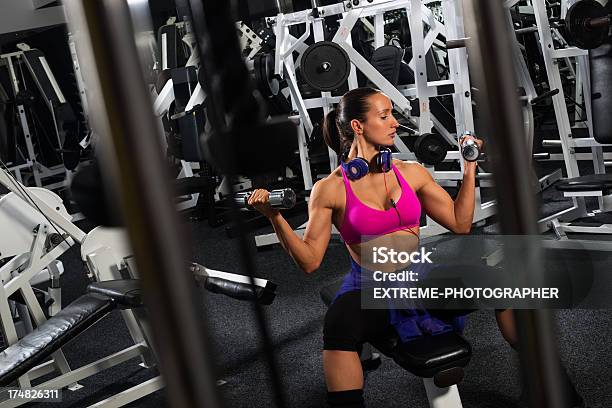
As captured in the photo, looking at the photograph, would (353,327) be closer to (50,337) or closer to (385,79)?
(50,337)

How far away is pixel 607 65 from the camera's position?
3.89 meters

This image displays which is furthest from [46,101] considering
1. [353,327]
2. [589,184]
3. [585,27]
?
[353,327]

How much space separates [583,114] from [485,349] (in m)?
4.59

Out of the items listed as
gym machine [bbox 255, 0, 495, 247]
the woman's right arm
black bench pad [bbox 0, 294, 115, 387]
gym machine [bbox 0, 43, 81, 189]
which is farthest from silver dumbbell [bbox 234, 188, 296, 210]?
gym machine [bbox 0, 43, 81, 189]

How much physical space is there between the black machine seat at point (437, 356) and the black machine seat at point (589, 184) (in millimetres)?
1860

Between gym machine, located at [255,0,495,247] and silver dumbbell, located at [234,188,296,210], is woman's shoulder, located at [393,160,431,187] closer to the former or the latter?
silver dumbbell, located at [234,188,296,210]

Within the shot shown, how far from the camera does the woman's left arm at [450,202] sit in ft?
8.36

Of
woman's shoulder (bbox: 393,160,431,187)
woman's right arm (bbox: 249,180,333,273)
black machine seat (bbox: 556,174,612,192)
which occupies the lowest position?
black machine seat (bbox: 556,174,612,192)

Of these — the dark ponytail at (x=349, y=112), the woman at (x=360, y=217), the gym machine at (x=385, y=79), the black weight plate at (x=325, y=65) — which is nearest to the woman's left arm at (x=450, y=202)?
the woman at (x=360, y=217)

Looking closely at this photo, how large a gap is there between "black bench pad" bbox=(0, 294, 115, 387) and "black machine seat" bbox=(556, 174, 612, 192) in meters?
2.39

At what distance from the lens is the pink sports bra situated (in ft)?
8.11

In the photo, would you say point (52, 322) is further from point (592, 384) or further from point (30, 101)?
point (30, 101)

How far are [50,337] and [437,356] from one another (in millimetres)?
1509

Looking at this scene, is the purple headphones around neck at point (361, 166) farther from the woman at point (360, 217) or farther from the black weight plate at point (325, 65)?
the black weight plate at point (325, 65)
